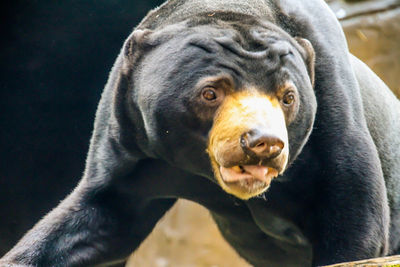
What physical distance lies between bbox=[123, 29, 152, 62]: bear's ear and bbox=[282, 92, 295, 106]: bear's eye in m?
0.97

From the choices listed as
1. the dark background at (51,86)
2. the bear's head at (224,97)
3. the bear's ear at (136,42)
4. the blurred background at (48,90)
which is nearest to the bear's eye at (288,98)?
the bear's head at (224,97)

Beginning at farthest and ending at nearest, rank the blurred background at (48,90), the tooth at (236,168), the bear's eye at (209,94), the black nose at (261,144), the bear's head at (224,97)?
the blurred background at (48,90) < the bear's eye at (209,94) < the tooth at (236,168) < the bear's head at (224,97) < the black nose at (261,144)

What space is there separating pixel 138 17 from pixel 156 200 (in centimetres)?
272

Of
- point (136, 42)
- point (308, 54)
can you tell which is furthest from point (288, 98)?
point (136, 42)

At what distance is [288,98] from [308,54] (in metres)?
0.48

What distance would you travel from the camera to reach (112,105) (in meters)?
4.94

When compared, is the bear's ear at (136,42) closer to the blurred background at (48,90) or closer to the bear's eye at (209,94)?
the bear's eye at (209,94)

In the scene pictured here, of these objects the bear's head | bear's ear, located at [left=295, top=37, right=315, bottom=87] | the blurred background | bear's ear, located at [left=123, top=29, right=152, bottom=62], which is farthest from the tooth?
the blurred background

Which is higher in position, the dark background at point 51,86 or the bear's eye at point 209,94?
the bear's eye at point 209,94

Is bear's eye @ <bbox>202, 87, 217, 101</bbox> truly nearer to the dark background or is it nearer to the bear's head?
the bear's head

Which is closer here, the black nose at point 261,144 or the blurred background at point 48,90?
the black nose at point 261,144

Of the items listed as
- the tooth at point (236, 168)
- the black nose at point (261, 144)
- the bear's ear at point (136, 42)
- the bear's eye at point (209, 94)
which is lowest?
the tooth at point (236, 168)

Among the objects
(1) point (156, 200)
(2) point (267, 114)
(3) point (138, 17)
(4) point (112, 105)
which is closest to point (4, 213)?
(3) point (138, 17)

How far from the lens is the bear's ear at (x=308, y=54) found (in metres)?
4.60
